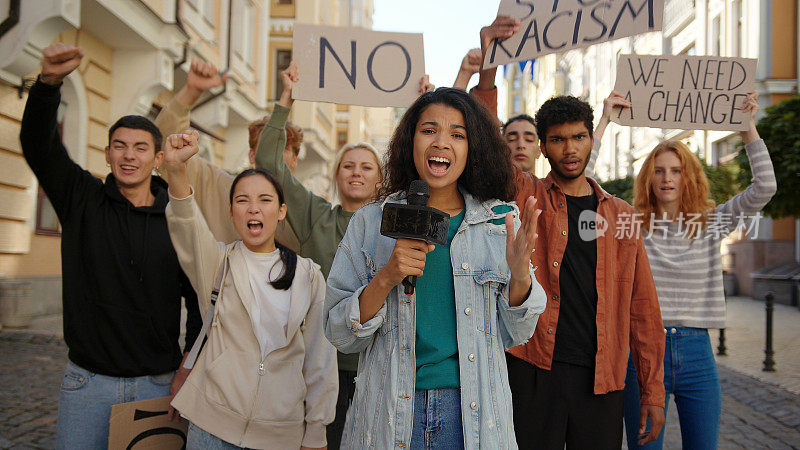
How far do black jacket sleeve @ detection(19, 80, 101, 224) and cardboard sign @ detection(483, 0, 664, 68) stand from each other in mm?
2499

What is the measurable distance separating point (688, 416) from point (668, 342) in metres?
0.39

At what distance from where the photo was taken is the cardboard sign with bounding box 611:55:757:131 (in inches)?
162

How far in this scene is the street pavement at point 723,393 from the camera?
525cm

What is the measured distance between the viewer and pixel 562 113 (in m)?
3.06

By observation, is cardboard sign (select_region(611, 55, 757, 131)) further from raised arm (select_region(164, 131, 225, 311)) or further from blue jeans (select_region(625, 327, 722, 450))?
raised arm (select_region(164, 131, 225, 311))

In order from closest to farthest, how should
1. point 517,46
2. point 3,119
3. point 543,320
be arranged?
point 543,320, point 517,46, point 3,119

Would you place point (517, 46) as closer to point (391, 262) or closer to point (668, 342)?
point (668, 342)

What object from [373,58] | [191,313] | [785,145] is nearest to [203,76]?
[373,58]

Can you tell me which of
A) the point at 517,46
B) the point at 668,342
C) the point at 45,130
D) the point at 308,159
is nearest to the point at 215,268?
the point at 45,130

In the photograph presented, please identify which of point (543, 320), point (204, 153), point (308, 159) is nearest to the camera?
point (543, 320)

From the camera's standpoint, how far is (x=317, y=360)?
292cm

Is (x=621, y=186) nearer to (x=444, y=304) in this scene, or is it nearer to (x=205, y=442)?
(x=205, y=442)

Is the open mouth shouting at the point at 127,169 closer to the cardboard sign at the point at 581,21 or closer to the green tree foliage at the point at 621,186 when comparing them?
the cardboard sign at the point at 581,21

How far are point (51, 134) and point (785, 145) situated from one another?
800cm
